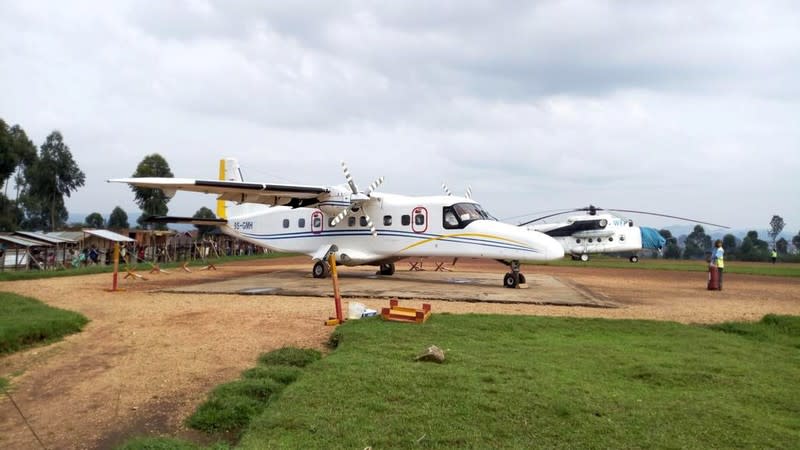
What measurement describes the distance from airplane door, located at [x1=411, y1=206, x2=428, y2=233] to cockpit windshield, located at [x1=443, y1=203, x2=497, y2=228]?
0.78 meters

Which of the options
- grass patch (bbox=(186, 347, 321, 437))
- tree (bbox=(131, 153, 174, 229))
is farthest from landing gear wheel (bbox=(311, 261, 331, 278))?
tree (bbox=(131, 153, 174, 229))

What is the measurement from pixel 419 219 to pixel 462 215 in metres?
1.66

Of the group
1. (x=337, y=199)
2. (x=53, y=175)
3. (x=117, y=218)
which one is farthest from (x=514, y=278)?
(x=117, y=218)

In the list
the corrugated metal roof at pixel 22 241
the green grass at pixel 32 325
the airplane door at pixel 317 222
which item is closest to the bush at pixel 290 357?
the green grass at pixel 32 325

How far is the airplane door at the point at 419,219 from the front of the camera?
707 inches

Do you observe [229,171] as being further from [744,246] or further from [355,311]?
[744,246]

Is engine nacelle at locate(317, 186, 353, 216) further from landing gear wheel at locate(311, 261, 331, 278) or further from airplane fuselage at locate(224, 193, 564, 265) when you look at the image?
landing gear wheel at locate(311, 261, 331, 278)

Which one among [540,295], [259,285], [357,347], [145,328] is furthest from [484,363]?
[259,285]

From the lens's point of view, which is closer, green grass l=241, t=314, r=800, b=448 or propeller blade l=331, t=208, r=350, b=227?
green grass l=241, t=314, r=800, b=448

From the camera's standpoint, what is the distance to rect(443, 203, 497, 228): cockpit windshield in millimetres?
17141

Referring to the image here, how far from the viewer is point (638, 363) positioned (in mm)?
6176

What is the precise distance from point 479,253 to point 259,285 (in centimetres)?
715

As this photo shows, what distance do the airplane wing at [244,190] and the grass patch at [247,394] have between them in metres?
9.70

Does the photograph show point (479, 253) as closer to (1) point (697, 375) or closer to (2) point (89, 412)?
(1) point (697, 375)
